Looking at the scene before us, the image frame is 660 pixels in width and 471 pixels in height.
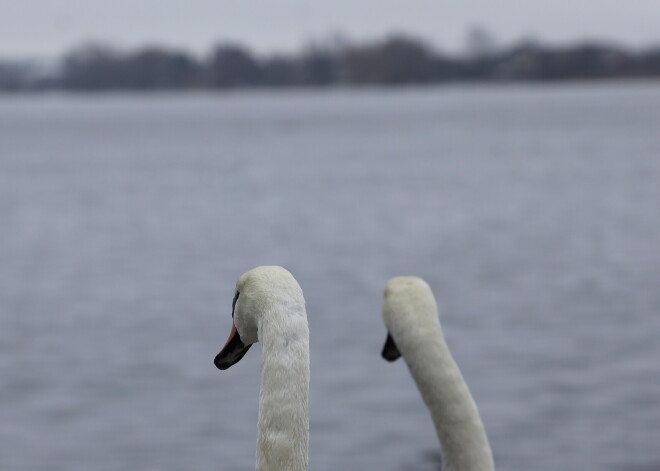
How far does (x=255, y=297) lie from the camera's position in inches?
259

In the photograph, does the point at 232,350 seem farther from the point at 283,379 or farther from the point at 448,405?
the point at 448,405

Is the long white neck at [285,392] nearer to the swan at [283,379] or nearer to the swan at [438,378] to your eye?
the swan at [283,379]

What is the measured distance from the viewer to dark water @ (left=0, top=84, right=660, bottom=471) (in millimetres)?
15844

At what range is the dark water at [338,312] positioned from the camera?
15.8 m

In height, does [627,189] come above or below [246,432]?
above

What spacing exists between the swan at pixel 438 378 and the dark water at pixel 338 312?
6449 millimetres

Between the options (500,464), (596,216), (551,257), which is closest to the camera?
(500,464)

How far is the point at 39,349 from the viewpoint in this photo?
22703 millimetres

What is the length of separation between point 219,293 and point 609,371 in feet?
34.7

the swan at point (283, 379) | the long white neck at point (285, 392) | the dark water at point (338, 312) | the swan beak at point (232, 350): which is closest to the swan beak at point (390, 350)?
the swan beak at point (232, 350)

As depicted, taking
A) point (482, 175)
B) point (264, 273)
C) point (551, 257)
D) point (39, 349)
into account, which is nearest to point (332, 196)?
point (482, 175)

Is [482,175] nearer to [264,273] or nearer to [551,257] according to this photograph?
[551,257]

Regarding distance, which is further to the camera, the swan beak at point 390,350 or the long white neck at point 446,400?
the swan beak at point 390,350

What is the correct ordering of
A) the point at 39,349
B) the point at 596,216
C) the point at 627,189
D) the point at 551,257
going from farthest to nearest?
the point at 627,189, the point at 596,216, the point at 551,257, the point at 39,349
